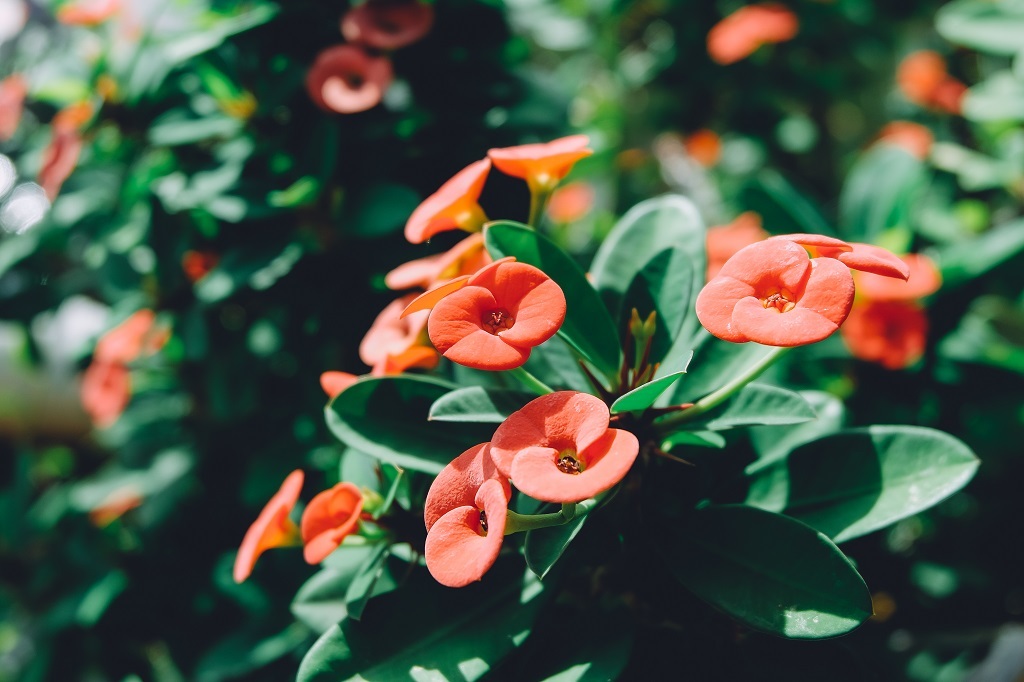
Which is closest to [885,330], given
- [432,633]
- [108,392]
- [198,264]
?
[432,633]

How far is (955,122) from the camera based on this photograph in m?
2.18

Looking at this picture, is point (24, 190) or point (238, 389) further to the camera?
point (24, 190)

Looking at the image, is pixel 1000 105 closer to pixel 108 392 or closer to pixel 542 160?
pixel 542 160

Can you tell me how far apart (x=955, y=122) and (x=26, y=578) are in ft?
10.0

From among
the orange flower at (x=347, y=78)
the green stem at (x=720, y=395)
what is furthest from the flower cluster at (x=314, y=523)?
the orange flower at (x=347, y=78)

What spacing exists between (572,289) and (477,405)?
0.56ft

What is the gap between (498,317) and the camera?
63 centimetres

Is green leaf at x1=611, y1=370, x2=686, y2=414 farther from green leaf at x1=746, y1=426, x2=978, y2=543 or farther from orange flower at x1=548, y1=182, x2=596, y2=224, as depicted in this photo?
orange flower at x1=548, y1=182, x2=596, y2=224

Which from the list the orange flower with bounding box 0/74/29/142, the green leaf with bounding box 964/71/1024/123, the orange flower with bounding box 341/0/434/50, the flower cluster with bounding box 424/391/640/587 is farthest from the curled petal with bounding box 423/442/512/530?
the orange flower with bounding box 0/74/29/142

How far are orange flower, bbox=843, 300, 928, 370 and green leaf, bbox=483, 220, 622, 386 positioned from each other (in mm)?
705

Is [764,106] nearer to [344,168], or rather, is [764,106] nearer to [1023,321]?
[1023,321]

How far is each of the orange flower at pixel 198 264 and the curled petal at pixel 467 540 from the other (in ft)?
3.46

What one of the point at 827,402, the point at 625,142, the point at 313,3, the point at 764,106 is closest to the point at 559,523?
the point at 827,402

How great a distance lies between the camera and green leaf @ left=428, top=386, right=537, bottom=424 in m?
0.70
